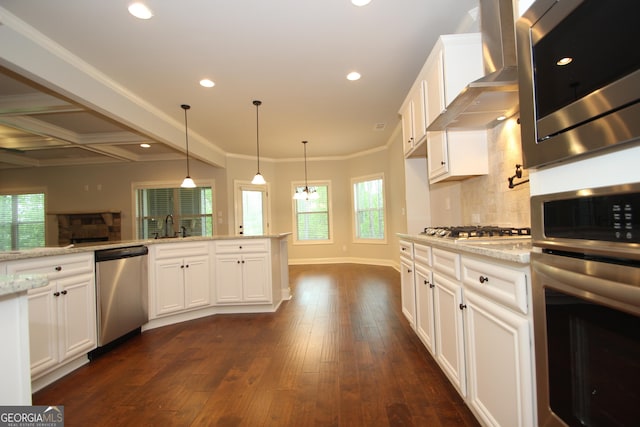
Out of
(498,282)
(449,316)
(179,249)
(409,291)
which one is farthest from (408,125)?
(179,249)

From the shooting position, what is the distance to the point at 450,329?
1675mm

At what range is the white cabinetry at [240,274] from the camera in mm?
3473

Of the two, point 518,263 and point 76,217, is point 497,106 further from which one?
point 76,217

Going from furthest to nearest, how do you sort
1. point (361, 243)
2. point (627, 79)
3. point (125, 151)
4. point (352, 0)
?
1. point (361, 243)
2. point (125, 151)
3. point (352, 0)
4. point (627, 79)

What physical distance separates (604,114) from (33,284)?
4.82 feet

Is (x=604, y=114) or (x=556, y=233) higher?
(x=604, y=114)

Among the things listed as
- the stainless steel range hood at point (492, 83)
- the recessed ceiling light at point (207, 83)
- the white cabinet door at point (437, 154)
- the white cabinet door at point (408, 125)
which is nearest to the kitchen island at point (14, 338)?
the stainless steel range hood at point (492, 83)

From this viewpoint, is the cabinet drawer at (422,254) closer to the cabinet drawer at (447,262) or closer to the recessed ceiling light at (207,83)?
the cabinet drawer at (447,262)

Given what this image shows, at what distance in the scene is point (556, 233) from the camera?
837 mm

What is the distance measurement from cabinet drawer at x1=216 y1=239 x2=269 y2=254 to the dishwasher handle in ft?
2.47

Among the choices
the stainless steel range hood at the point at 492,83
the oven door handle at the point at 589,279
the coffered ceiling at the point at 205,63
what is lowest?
the oven door handle at the point at 589,279

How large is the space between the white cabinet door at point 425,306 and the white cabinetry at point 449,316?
2.9 inches

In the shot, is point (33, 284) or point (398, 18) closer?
point (33, 284)

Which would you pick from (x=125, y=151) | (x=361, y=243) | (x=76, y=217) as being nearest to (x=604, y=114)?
(x=361, y=243)
